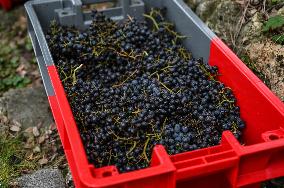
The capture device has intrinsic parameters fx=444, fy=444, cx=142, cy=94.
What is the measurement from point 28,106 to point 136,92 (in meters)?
1.03

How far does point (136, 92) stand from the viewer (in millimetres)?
2334

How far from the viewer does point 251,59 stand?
8.64ft

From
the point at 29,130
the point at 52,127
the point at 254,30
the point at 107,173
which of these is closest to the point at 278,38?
the point at 254,30

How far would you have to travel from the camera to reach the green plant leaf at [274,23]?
8.20ft

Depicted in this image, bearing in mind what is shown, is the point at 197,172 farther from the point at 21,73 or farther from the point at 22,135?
the point at 21,73

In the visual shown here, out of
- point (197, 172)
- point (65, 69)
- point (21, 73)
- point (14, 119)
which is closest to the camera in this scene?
point (197, 172)

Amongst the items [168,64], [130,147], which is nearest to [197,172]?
[130,147]

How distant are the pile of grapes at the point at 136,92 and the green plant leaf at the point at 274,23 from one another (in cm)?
40

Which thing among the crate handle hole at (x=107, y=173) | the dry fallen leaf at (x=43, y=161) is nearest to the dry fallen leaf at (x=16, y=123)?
the dry fallen leaf at (x=43, y=161)

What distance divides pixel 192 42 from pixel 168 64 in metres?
0.33

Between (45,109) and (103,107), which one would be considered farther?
(45,109)

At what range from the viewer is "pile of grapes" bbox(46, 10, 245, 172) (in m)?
2.11

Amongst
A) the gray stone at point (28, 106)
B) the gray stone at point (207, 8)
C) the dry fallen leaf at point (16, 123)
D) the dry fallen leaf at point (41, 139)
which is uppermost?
the gray stone at point (207, 8)

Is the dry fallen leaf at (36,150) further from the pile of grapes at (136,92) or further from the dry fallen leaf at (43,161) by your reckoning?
the pile of grapes at (136,92)
